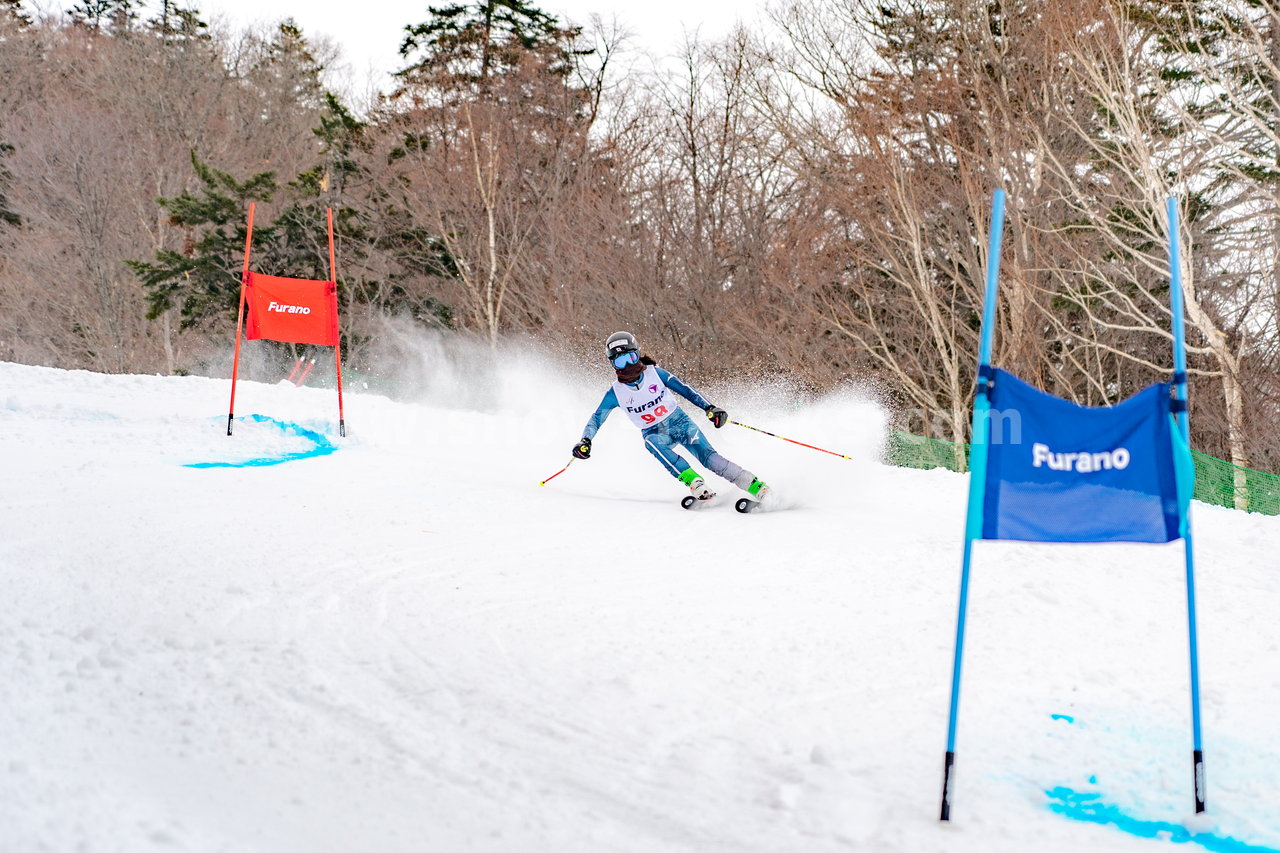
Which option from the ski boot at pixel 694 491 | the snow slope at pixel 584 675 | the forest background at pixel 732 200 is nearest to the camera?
the snow slope at pixel 584 675

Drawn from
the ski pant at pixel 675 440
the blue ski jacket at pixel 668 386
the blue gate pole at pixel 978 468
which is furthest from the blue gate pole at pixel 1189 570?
the ski pant at pixel 675 440

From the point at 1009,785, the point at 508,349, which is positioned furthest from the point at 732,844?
the point at 508,349

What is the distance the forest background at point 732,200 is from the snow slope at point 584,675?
866 centimetres

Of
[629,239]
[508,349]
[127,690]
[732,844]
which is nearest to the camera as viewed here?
[732,844]

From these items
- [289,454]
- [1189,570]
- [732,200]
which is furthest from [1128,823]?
[732,200]

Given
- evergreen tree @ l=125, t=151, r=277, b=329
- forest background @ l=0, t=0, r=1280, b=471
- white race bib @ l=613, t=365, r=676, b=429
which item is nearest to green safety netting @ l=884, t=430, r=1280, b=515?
forest background @ l=0, t=0, r=1280, b=471

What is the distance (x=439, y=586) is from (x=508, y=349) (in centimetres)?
1881

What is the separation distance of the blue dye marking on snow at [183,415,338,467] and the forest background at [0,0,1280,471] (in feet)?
29.8

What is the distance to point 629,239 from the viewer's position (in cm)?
2130

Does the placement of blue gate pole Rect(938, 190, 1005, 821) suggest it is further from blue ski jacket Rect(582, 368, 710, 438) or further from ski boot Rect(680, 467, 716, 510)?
blue ski jacket Rect(582, 368, 710, 438)

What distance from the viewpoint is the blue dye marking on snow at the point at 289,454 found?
9.73 m

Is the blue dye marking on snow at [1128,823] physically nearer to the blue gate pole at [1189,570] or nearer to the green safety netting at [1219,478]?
the blue gate pole at [1189,570]

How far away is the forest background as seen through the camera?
14844 mm

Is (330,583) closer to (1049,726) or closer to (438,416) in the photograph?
(1049,726)
